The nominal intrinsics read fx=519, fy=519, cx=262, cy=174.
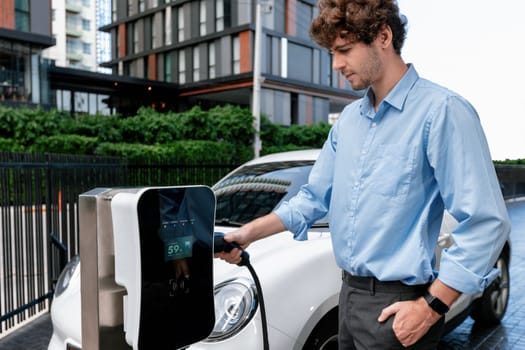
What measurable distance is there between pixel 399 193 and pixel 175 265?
72cm

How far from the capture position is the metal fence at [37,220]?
4.70m

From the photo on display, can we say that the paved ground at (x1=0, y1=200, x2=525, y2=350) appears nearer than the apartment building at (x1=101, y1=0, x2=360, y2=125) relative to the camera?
Yes

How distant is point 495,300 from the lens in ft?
15.2

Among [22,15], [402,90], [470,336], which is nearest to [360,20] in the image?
[402,90]

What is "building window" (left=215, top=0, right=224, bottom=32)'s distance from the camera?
3500 centimetres

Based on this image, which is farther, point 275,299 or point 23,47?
point 23,47

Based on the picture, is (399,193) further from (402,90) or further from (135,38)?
(135,38)

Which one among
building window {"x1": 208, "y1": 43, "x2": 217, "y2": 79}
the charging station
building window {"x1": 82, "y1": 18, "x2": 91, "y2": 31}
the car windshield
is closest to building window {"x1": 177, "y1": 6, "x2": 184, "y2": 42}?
building window {"x1": 208, "y1": 43, "x2": 217, "y2": 79}

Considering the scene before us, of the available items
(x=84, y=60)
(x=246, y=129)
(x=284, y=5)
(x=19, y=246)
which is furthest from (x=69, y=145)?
(x=84, y=60)

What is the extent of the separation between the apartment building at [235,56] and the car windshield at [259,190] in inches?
1103

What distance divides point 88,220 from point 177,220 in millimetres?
302

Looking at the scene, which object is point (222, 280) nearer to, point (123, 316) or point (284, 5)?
point (123, 316)

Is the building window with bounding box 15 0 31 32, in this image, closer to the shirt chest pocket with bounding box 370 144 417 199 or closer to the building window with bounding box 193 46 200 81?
the building window with bounding box 193 46 200 81

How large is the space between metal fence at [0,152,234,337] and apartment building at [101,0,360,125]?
87.4ft
